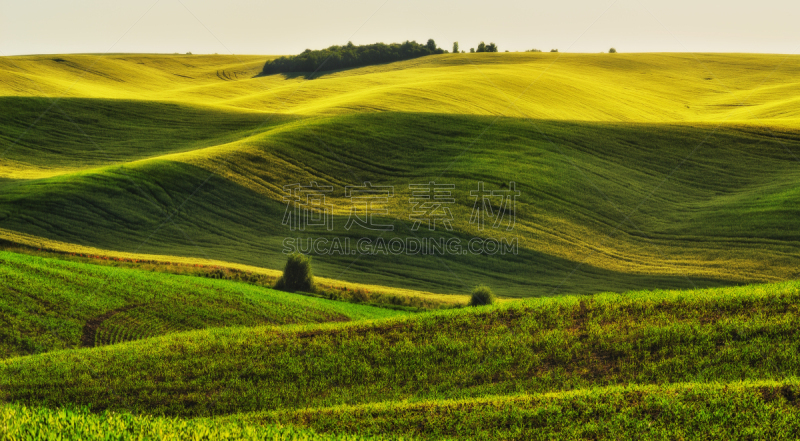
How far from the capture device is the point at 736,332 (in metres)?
9.62

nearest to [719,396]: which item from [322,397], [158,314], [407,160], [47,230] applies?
[322,397]

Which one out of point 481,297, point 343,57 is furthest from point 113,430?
point 343,57

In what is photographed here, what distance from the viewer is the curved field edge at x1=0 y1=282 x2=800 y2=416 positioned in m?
9.25

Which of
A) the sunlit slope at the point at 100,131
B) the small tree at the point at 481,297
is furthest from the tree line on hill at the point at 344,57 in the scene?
the small tree at the point at 481,297

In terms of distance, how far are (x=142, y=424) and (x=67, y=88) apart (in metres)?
70.0

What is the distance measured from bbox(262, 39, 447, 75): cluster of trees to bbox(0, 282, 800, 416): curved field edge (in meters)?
83.6

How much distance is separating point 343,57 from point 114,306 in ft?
263

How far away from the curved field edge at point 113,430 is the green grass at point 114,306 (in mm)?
8354

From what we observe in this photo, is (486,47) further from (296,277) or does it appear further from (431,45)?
(296,277)

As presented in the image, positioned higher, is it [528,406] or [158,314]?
[528,406]

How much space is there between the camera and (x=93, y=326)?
1540cm

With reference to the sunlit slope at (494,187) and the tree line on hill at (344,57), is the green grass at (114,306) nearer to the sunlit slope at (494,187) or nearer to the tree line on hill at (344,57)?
the sunlit slope at (494,187)

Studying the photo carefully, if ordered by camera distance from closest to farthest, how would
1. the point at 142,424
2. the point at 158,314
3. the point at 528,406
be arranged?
the point at 142,424, the point at 528,406, the point at 158,314

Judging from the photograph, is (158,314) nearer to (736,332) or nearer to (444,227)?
(736,332)
